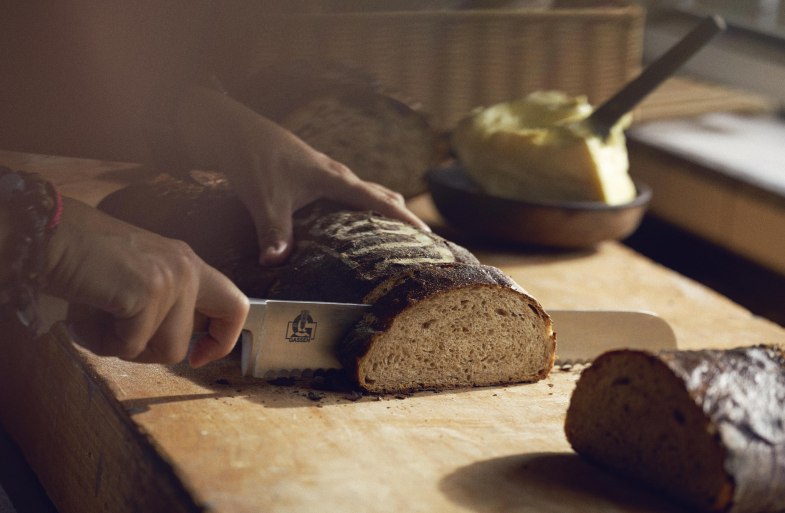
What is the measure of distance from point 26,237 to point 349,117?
96cm

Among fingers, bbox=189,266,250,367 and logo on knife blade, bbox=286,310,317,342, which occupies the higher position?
fingers, bbox=189,266,250,367

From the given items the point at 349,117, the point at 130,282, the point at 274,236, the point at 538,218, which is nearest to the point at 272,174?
the point at 274,236

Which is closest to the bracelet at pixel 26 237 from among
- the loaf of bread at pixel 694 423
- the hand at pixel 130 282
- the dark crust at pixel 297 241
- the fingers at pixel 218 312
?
the hand at pixel 130 282

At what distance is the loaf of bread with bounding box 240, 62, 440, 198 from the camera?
5.77 feet

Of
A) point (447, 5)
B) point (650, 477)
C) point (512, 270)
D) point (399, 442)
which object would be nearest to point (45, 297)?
point (399, 442)

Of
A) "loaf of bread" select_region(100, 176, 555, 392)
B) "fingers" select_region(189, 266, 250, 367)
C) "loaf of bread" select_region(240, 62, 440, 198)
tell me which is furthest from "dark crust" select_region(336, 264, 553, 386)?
"loaf of bread" select_region(240, 62, 440, 198)

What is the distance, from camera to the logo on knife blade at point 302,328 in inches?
45.8

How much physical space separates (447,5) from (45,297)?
1.15m

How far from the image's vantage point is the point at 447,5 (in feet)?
6.49

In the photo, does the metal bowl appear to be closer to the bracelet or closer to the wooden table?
the wooden table

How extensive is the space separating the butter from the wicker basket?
0.71 ft

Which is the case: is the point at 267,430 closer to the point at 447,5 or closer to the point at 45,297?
the point at 45,297

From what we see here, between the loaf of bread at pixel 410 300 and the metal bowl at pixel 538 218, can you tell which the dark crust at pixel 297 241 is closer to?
the loaf of bread at pixel 410 300

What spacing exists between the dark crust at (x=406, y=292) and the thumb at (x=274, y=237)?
207mm
